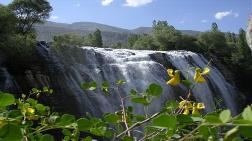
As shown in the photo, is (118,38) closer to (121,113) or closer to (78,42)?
(78,42)

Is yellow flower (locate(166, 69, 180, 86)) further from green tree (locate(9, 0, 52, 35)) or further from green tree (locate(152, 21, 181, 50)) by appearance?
green tree (locate(152, 21, 181, 50))

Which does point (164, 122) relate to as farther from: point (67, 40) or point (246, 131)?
point (67, 40)

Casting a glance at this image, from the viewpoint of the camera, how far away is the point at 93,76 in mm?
16359

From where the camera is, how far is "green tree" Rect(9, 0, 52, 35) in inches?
870

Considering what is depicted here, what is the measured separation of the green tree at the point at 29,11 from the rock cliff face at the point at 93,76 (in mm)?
4628

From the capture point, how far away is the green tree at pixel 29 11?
2211 cm

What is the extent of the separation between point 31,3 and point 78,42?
10.7 feet

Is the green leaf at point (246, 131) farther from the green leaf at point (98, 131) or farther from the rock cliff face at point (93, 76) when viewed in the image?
the rock cliff face at point (93, 76)

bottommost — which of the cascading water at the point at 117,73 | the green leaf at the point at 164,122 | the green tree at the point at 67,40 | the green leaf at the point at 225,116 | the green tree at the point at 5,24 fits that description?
the cascading water at the point at 117,73

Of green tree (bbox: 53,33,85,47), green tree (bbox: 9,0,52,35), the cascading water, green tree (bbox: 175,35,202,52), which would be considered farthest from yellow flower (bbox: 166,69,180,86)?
green tree (bbox: 175,35,202,52)

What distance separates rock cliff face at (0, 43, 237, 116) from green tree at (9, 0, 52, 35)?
15.2 ft

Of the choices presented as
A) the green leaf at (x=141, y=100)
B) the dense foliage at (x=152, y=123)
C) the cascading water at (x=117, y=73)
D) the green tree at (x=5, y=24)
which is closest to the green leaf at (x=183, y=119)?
the dense foliage at (x=152, y=123)

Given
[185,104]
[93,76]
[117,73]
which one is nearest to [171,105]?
[185,104]

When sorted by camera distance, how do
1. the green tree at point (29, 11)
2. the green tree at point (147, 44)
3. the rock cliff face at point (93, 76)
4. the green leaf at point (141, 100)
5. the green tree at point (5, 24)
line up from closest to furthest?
the green leaf at point (141, 100), the rock cliff face at point (93, 76), the green tree at point (5, 24), the green tree at point (29, 11), the green tree at point (147, 44)
